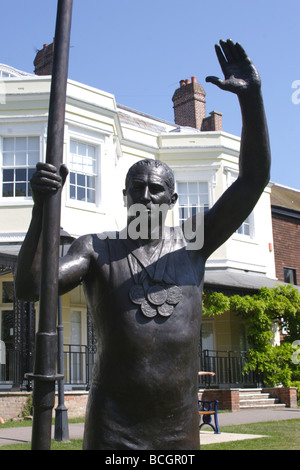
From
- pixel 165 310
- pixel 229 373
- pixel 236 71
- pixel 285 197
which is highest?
pixel 285 197

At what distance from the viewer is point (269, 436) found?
31.0 feet

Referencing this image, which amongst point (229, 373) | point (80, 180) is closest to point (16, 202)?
point (80, 180)

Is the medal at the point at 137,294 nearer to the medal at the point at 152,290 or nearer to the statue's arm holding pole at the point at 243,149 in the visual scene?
the medal at the point at 152,290

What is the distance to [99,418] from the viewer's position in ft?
7.20

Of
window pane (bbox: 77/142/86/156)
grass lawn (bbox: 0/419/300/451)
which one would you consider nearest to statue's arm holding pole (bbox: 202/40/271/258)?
grass lawn (bbox: 0/419/300/451)

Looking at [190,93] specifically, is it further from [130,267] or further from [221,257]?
[130,267]

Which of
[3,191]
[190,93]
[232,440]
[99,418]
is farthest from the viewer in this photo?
[190,93]

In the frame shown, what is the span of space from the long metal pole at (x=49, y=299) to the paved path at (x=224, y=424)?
23.5 feet

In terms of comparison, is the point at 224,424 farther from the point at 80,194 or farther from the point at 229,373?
the point at 80,194

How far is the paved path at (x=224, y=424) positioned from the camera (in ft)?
29.8

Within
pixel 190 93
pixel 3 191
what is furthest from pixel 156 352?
pixel 190 93

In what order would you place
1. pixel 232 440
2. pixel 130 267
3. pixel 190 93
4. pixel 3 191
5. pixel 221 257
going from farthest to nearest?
pixel 190 93 < pixel 221 257 < pixel 3 191 < pixel 232 440 < pixel 130 267

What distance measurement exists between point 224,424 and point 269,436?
2.33 m

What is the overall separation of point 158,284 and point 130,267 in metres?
0.14
